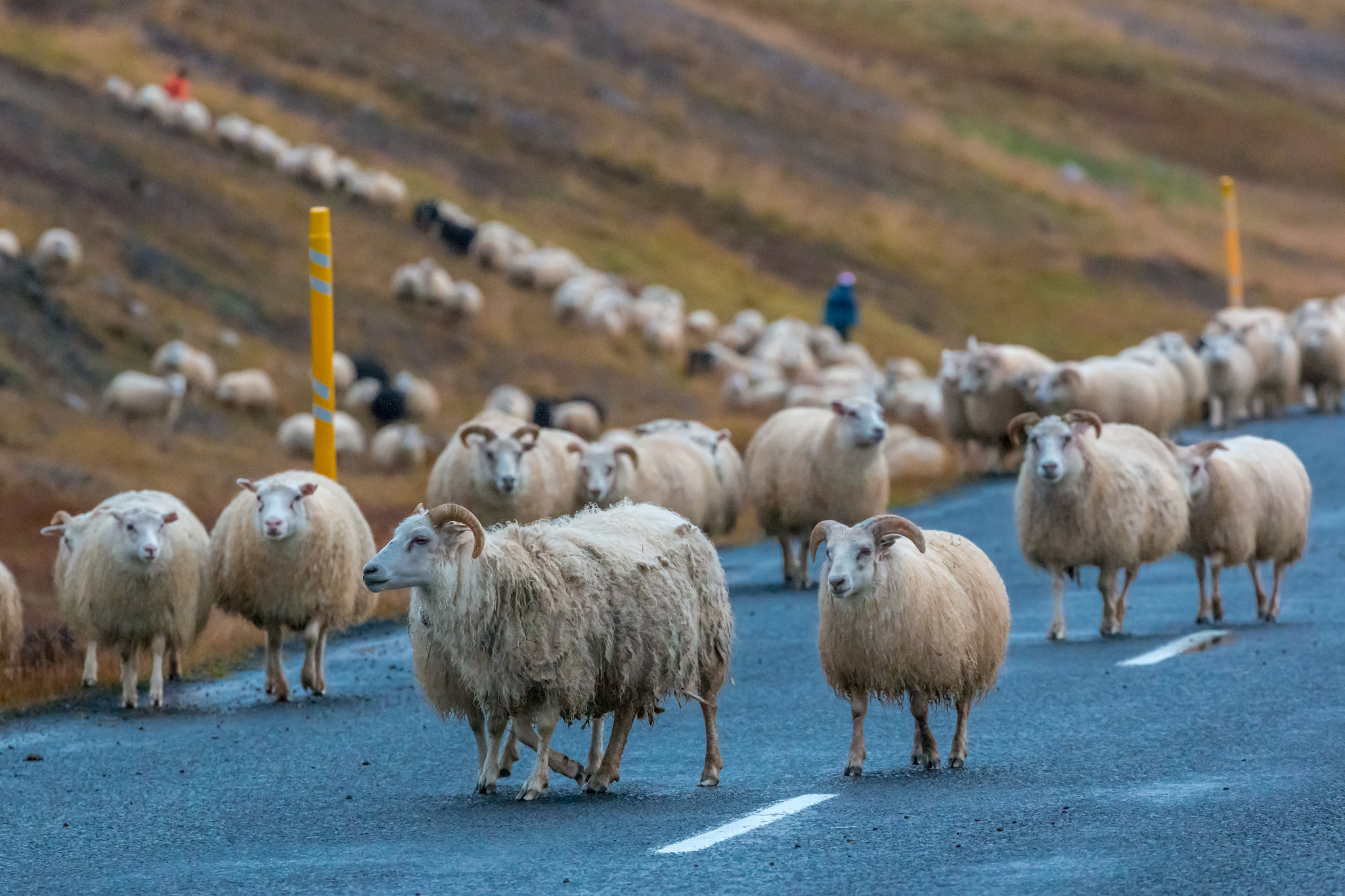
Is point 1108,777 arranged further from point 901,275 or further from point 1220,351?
Answer: point 901,275

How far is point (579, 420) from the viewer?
2698cm

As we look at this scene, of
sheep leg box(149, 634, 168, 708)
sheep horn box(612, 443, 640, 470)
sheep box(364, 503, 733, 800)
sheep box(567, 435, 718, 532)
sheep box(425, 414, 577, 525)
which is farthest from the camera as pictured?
sheep horn box(612, 443, 640, 470)

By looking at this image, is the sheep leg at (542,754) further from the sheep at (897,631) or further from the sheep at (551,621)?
the sheep at (897,631)

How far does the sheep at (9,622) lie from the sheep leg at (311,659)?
5.74ft

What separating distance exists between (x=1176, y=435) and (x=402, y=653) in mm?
13294

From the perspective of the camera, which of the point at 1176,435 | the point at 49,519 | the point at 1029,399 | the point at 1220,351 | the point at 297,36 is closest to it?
the point at 49,519

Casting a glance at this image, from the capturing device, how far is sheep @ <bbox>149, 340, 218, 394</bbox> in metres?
27.7

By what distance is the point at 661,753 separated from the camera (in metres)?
9.62

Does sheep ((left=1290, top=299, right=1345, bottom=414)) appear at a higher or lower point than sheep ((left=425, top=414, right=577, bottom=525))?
higher

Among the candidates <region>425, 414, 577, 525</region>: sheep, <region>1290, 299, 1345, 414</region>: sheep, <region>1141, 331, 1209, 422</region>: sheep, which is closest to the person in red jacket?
<region>1141, 331, 1209, 422</region>: sheep

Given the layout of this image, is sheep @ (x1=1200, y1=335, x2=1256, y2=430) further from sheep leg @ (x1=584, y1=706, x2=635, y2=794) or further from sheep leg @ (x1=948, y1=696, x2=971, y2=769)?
sheep leg @ (x1=584, y1=706, x2=635, y2=794)

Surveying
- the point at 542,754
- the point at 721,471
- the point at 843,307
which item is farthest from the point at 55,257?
the point at 542,754

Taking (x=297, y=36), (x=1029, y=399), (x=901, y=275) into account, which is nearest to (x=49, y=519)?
(x=1029, y=399)

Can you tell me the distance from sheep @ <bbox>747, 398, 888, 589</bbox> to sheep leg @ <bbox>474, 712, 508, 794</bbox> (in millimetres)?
7380
